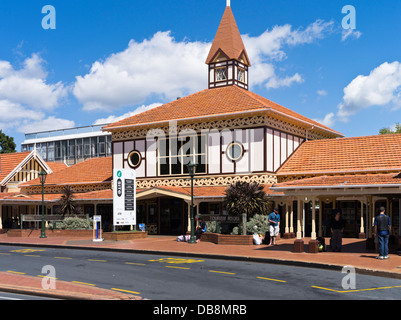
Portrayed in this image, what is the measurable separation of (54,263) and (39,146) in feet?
210

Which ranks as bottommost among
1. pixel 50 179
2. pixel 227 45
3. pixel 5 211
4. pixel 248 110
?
pixel 5 211

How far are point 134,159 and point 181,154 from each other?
379 centimetres

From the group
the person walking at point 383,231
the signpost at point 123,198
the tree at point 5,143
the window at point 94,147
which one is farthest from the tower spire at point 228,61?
the tree at point 5,143

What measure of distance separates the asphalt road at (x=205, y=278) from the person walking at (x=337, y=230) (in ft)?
11.9

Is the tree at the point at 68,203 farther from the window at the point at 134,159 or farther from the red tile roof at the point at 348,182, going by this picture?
the red tile roof at the point at 348,182

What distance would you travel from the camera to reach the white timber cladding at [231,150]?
28.7 meters

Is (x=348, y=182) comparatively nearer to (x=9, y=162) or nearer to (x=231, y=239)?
(x=231, y=239)

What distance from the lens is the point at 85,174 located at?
129 feet

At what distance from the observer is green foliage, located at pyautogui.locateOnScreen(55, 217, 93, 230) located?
29922mm

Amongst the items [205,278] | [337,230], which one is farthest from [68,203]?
[205,278]

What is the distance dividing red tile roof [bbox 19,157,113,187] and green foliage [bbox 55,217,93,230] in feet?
20.6
